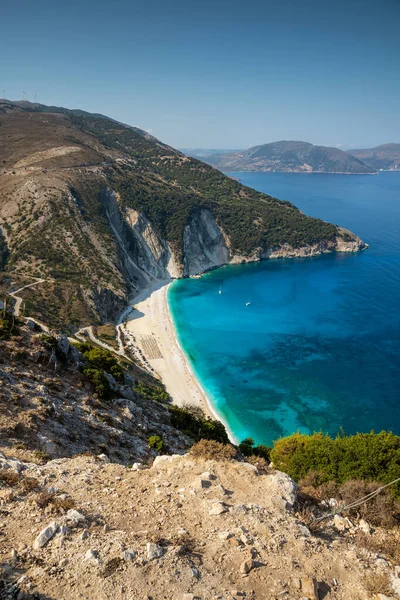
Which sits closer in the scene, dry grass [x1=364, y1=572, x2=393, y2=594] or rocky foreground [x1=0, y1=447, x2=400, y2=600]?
rocky foreground [x1=0, y1=447, x2=400, y2=600]

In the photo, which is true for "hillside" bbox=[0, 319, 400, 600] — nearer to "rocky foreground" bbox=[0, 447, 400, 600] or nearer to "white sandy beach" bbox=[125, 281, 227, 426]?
"rocky foreground" bbox=[0, 447, 400, 600]

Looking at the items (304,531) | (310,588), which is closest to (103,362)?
(304,531)

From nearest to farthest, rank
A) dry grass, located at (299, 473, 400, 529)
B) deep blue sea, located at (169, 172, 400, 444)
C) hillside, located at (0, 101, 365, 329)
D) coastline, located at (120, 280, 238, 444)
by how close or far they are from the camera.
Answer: dry grass, located at (299, 473, 400, 529), deep blue sea, located at (169, 172, 400, 444), coastline, located at (120, 280, 238, 444), hillside, located at (0, 101, 365, 329)

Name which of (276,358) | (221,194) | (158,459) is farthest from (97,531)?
(221,194)

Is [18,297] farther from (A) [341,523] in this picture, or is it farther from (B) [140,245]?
(A) [341,523]

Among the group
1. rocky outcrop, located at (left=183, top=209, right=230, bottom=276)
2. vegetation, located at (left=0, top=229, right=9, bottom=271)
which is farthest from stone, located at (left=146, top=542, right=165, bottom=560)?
rocky outcrop, located at (left=183, top=209, right=230, bottom=276)

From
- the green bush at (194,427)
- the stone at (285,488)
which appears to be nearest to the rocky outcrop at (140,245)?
the green bush at (194,427)

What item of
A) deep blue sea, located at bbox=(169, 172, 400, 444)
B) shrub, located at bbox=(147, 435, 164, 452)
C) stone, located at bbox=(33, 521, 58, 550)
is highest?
stone, located at bbox=(33, 521, 58, 550)
